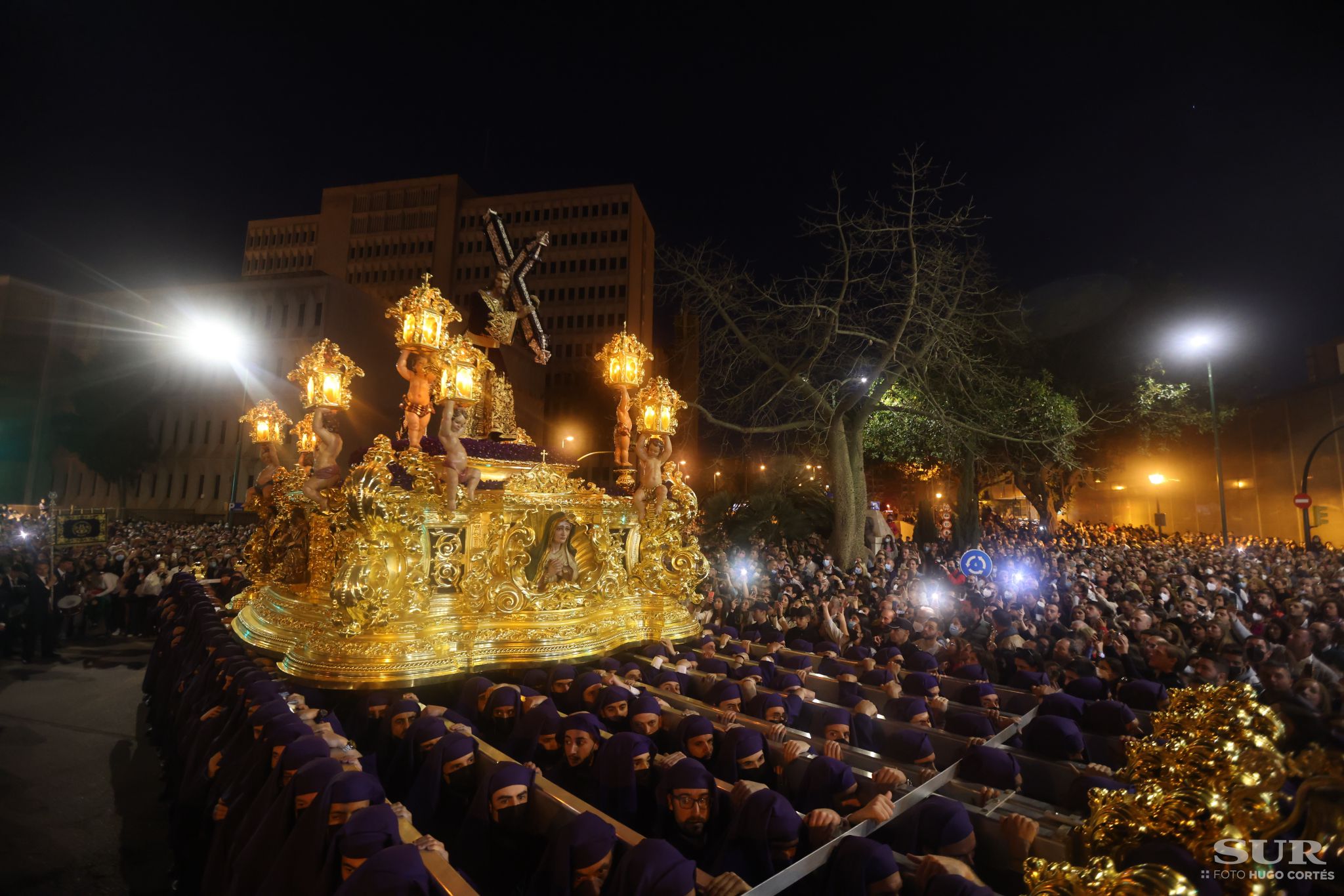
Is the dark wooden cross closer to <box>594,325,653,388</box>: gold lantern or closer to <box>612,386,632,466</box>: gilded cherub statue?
<box>594,325,653,388</box>: gold lantern

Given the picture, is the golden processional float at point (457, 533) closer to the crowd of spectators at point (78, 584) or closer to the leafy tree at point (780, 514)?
the crowd of spectators at point (78, 584)

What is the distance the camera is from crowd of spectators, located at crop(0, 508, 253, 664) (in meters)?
12.3

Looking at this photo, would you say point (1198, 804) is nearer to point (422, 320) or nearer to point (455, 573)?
point (455, 573)

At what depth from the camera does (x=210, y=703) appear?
6797 mm

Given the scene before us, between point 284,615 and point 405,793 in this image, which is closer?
point 405,793

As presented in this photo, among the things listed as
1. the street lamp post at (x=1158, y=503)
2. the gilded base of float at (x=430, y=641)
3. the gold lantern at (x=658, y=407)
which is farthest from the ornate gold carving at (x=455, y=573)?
the street lamp post at (x=1158, y=503)

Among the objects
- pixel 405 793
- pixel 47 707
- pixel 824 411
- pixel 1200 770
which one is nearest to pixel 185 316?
pixel 47 707

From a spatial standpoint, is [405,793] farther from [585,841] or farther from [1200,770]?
[1200,770]

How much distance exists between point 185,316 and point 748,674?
187ft

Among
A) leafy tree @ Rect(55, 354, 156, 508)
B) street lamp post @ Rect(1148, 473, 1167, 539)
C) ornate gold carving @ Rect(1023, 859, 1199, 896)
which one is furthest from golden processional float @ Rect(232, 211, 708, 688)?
leafy tree @ Rect(55, 354, 156, 508)

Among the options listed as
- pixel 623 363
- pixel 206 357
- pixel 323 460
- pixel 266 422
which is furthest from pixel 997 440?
pixel 206 357

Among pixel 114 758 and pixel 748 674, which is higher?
pixel 748 674

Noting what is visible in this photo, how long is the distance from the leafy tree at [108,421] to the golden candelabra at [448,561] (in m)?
47.8

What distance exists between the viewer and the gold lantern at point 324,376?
8.71 metres
